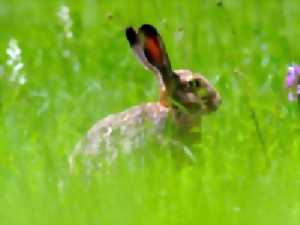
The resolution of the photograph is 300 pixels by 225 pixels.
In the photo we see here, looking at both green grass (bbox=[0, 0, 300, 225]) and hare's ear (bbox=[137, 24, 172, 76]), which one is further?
hare's ear (bbox=[137, 24, 172, 76])

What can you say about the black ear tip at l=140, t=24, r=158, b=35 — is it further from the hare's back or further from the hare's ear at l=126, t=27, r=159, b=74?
the hare's back

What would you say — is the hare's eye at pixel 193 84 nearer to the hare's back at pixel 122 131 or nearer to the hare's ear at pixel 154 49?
the hare's ear at pixel 154 49

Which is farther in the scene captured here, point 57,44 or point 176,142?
point 57,44

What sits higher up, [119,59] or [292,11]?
[292,11]

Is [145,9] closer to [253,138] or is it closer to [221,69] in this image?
[221,69]

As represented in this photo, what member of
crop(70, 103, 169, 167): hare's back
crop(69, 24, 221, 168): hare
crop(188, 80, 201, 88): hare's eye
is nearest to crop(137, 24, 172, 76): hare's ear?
crop(69, 24, 221, 168): hare

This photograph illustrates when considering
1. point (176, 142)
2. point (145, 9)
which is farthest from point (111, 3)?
point (176, 142)

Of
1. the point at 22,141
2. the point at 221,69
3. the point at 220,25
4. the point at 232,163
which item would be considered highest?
the point at 220,25
